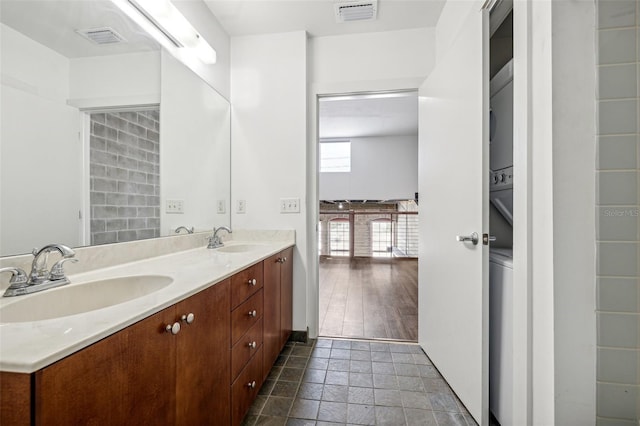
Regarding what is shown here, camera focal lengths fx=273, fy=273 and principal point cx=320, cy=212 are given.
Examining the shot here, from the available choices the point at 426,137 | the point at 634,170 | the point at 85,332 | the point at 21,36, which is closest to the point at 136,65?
the point at 21,36

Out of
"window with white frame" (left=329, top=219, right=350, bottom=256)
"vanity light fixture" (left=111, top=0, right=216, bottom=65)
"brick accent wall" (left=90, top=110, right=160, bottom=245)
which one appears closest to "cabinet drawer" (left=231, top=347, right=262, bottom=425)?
"brick accent wall" (left=90, top=110, right=160, bottom=245)

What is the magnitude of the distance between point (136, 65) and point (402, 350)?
2355 millimetres

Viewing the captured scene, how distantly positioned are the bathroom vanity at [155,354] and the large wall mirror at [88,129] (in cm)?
24

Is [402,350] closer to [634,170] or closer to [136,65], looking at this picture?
[634,170]

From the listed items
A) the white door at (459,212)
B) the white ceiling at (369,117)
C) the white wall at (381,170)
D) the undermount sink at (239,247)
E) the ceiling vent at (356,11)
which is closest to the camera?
the white door at (459,212)

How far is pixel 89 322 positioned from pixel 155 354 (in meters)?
0.19

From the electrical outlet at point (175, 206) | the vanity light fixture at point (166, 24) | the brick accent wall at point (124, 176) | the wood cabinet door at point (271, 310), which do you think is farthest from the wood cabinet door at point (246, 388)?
the vanity light fixture at point (166, 24)

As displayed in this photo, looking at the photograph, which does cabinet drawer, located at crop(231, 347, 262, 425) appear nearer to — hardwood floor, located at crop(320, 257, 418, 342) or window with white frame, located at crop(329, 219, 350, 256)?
hardwood floor, located at crop(320, 257, 418, 342)

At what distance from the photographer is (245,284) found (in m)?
1.27

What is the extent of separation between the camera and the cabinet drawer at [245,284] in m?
1.16

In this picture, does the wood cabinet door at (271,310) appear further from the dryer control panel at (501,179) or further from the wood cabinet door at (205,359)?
the dryer control panel at (501,179)

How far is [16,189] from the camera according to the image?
2.89 ft

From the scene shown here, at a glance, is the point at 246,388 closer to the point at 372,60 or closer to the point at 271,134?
the point at 271,134

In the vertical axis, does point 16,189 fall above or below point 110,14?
below
